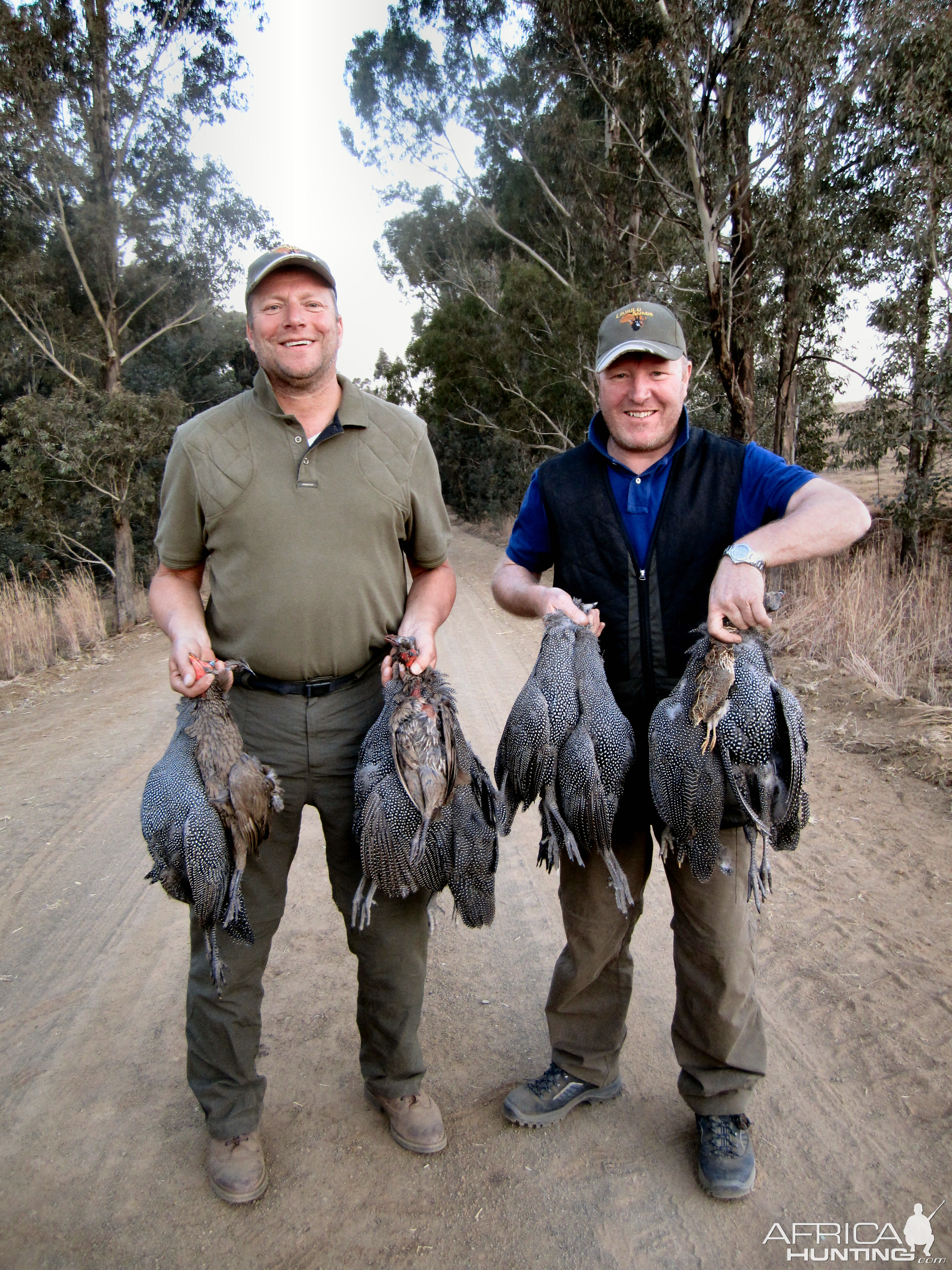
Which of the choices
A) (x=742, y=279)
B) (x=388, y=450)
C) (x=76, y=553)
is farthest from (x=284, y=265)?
(x=76, y=553)

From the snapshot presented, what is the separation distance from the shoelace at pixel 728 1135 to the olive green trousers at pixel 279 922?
97cm

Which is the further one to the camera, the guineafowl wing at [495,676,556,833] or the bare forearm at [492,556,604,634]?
the bare forearm at [492,556,604,634]

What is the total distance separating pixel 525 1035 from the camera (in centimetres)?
323

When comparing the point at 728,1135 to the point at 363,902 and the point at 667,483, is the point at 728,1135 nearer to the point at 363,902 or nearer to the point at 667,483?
the point at 363,902

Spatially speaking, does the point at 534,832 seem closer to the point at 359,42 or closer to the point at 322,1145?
the point at 322,1145

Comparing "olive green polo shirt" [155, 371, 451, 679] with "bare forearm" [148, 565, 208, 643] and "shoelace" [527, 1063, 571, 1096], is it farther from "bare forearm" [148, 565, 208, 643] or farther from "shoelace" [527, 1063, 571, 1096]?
"shoelace" [527, 1063, 571, 1096]

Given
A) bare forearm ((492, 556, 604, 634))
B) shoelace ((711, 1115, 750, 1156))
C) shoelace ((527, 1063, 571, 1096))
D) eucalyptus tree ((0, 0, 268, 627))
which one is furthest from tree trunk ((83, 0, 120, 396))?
shoelace ((711, 1115, 750, 1156))

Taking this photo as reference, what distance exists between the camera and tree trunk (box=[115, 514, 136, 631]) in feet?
42.7

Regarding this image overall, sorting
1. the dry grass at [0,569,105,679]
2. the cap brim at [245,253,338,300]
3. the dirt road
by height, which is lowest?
the dirt road

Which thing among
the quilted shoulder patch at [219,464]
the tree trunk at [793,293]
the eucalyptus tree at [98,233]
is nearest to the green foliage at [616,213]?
the tree trunk at [793,293]

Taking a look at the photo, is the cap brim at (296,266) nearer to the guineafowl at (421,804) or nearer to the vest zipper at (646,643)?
the guineafowl at (421,804)

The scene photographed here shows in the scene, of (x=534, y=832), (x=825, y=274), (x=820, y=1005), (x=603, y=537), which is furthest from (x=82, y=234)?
(x=820, y=1005)

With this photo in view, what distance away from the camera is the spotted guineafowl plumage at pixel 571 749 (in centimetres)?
244

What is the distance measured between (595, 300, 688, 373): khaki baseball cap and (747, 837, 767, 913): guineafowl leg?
1.55 metres
